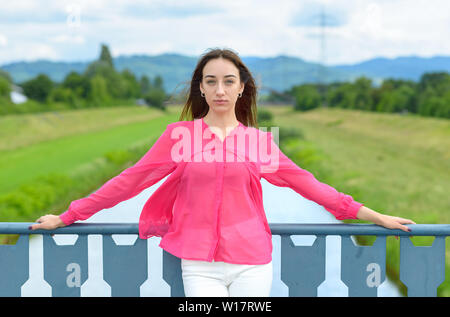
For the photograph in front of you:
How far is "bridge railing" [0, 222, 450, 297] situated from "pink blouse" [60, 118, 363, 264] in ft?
0.57

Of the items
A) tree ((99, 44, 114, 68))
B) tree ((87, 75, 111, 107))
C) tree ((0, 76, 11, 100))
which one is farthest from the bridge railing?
tree ((99, 44, 114, 68))

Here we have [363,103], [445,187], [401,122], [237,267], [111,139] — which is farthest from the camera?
[363,103]

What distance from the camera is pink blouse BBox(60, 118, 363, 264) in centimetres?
243

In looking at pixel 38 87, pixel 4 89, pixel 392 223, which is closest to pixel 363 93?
pixel 38 87

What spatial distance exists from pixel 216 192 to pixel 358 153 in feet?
107

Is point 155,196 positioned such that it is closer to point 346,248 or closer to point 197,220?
point 197,220

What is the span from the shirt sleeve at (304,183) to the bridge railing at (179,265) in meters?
0.13

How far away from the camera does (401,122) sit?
140 feet

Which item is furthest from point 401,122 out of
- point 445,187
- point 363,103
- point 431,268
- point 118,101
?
point 118,101

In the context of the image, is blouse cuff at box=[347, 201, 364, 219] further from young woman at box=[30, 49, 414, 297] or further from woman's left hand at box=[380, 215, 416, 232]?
woman's left hand at box=[380, 215, 416, 232]

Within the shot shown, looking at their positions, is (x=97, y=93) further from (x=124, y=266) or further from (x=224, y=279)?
(x=224, y=279)

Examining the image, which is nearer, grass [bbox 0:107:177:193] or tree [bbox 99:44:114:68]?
grass [bbox 0:107:177:193]

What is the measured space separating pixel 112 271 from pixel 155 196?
0.48m

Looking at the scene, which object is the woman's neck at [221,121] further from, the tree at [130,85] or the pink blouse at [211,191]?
the tree at [130,85]
